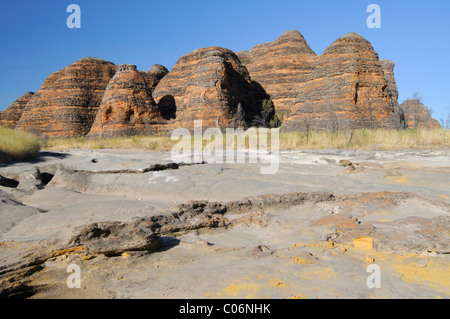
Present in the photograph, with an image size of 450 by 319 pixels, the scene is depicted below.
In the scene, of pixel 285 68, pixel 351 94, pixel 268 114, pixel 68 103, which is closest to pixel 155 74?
pixel 68 103

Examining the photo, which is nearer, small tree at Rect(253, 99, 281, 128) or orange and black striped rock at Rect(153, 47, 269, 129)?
orange and black striped rock at Rect(153, 47, 269, 129)

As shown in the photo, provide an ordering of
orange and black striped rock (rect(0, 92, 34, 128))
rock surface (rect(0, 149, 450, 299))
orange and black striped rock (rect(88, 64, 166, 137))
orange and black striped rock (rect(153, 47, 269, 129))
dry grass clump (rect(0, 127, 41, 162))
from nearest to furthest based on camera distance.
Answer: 1. rock surface (rect(0, 149, 450, 299))
2. dry grass clump (rect(0, 127, 41, 162))
3. orange and black striped rock (rect(153, 47, 269, 129))
4. orange and black striped rock (rect(88, 64, 166, 137))
5. orange and black striped rock (rect(0, 92, 34, 128))

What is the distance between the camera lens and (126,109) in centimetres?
2919

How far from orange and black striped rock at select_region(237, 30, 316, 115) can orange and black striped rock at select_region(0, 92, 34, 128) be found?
112ft

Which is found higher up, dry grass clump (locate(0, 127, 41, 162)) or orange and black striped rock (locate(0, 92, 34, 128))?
orange and black striped rock (locate(0, 92, 34, 128))

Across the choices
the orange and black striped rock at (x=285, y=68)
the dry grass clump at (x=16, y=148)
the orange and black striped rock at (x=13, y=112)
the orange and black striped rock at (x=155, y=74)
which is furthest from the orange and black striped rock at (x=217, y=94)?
the orange and black striped rock at (x=13, y=112)

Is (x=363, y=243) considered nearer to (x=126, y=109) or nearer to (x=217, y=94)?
(x=217, y=94)

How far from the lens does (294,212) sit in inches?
142

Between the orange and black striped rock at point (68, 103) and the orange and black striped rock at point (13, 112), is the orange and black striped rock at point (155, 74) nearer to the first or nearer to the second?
the orange and black striped rock at point (68, 103)

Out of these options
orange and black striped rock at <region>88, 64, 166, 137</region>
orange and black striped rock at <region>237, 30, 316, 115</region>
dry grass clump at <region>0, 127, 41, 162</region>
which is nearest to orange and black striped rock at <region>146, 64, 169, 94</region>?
orange and black striped rock at <region>88, 64, 166, 137</region>

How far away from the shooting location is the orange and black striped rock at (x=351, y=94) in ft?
72.3

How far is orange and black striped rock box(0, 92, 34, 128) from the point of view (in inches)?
1655

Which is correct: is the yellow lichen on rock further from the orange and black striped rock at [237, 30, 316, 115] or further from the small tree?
the orange and black striped rock at [237, 30, 316, 115]

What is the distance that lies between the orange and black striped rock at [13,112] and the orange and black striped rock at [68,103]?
6.98 meters
